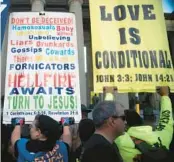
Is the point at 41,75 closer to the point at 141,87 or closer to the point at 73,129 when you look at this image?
the point at 73,129

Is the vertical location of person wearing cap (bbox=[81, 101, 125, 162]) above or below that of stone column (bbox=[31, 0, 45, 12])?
below

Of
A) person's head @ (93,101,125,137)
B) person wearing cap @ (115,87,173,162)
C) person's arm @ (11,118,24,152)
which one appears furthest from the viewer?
person's arm @ (11,118,24,152)

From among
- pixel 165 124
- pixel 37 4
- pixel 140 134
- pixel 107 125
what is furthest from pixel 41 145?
pixel 37 4

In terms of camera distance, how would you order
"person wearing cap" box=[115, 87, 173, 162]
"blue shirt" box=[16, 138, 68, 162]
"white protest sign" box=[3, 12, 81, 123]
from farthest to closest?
"white protest sign" box=[3, 12, 81, 123] < "person wearing cap" box=[115, 87, 173, 162] < "blue shirt" box=[16, 138, 68, 162]

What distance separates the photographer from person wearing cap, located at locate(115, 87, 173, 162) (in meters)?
3.01

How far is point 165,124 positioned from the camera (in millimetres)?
3420

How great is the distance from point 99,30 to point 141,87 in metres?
0.94

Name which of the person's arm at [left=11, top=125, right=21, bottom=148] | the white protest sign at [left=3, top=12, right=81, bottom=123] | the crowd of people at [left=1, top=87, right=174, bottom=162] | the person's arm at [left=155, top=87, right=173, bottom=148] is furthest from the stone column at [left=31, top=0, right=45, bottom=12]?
the person's arm at [left=11, top=125, right=21, bottom=148]

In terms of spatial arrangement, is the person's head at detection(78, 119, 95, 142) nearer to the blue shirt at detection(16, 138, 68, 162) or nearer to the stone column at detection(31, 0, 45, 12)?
the blue shirt at detection(16, 138, 68, 162)

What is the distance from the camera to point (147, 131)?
304 cm

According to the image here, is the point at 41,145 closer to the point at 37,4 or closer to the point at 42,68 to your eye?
the point at 42,68

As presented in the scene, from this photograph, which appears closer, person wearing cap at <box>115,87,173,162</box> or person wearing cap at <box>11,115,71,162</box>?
person wearing cap at <box>11,115,71,162</box>

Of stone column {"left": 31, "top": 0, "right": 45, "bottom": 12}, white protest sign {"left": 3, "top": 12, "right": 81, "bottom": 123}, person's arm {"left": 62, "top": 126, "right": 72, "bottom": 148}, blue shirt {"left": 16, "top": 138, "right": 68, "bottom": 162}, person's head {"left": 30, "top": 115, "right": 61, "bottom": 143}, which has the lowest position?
blue shirt {"left": 16, "top": 138, "right": 68, "bottom": 162}

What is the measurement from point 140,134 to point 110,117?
21.7 inches
